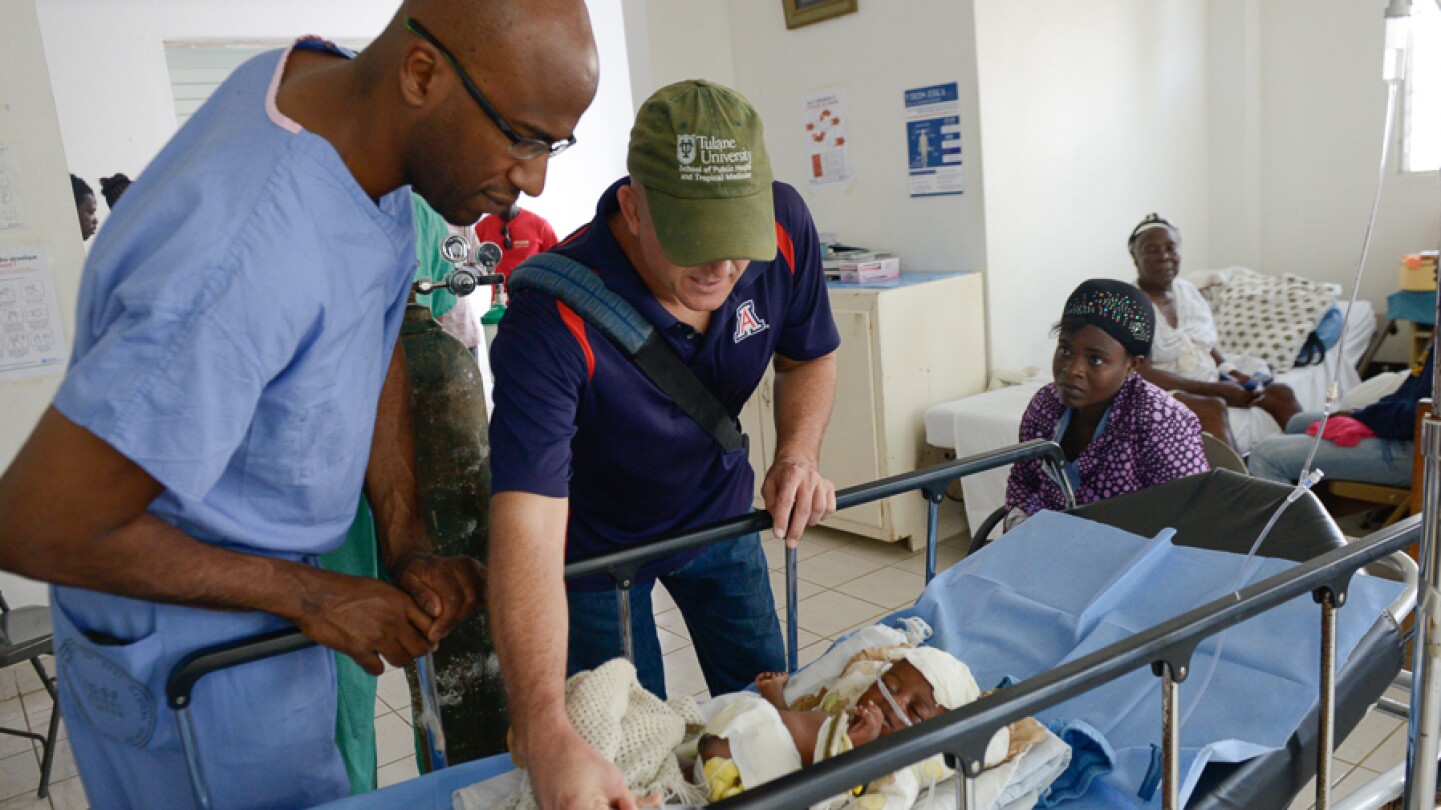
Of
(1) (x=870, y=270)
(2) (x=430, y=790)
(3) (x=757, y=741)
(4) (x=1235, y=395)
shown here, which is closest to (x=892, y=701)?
(3) (x=757, y=741)

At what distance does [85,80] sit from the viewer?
7227mm

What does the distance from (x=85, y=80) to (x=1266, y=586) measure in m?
8.29

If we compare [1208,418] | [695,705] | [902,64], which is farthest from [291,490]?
[902,64]

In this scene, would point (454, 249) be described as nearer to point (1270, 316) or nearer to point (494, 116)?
point (494, 116)

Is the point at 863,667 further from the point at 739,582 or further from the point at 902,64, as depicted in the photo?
the point at 902,64

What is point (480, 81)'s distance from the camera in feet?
3.54

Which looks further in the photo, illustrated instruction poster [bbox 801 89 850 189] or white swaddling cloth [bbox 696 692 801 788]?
illustrated instruction poster [bbox 801 89 850 189]

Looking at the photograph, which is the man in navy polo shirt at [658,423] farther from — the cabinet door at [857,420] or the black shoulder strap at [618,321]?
the cabinet door at [857,420]

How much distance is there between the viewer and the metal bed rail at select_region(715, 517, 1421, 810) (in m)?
1.05

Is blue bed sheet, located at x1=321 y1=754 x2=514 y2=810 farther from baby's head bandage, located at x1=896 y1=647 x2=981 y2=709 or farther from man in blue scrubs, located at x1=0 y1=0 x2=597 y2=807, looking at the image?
baby's head bandage, located at x1=896 y1=647 x2=981 y2=709

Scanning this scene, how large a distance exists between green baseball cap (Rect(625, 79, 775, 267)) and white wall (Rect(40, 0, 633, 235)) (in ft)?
18.9

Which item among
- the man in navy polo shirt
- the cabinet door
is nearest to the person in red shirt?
the cabinet door

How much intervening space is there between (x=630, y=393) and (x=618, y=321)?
0.41 feet

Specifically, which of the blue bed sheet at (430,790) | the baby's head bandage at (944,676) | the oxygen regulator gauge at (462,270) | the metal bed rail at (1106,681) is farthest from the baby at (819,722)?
the oxygen regulator gauge at (462,270)
